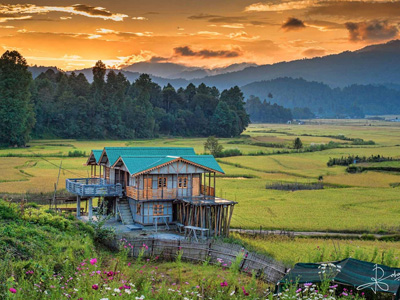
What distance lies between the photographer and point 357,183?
54.7 metres

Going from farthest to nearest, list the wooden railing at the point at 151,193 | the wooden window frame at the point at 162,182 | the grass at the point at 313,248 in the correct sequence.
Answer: the wooden window frame at the point at 162,182, the wooden railing at the point at 151,193, the grass at the point at 313,248

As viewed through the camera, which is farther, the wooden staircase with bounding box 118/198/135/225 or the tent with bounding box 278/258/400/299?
the wooden staircase with bounding box 118/198/135/225

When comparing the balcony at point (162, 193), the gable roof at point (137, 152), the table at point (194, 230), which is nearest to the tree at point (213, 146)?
the gable roof at point (137, 152)

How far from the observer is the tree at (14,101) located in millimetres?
88125

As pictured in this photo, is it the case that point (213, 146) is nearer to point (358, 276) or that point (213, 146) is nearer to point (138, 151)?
point (138, 151)

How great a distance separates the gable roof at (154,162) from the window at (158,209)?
8.60ft

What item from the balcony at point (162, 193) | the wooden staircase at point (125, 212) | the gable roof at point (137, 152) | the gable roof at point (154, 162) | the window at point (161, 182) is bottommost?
the wooden staircase at point (125, 212)

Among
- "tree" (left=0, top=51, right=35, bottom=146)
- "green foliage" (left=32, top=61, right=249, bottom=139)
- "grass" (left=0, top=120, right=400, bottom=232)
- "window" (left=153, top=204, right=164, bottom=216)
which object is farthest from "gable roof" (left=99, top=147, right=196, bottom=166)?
"green foliage" (left=32, top=61, right=249, bottom=139)

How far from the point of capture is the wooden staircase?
33.2m

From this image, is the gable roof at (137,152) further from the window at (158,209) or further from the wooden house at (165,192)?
the window at (158,209)

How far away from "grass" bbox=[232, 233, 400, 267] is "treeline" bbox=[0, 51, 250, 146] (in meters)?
68.3

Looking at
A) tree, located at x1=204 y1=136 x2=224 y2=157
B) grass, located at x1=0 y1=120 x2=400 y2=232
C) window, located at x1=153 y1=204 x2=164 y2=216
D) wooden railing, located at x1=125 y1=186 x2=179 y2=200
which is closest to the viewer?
wooden railing, located at x1=125 y1=186 x2=179 y2=200

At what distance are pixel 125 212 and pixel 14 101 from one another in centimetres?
6312

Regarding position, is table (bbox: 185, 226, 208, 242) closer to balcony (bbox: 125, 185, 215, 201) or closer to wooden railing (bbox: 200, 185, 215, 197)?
balcony (bbox: 125, 185, 215, 201)
